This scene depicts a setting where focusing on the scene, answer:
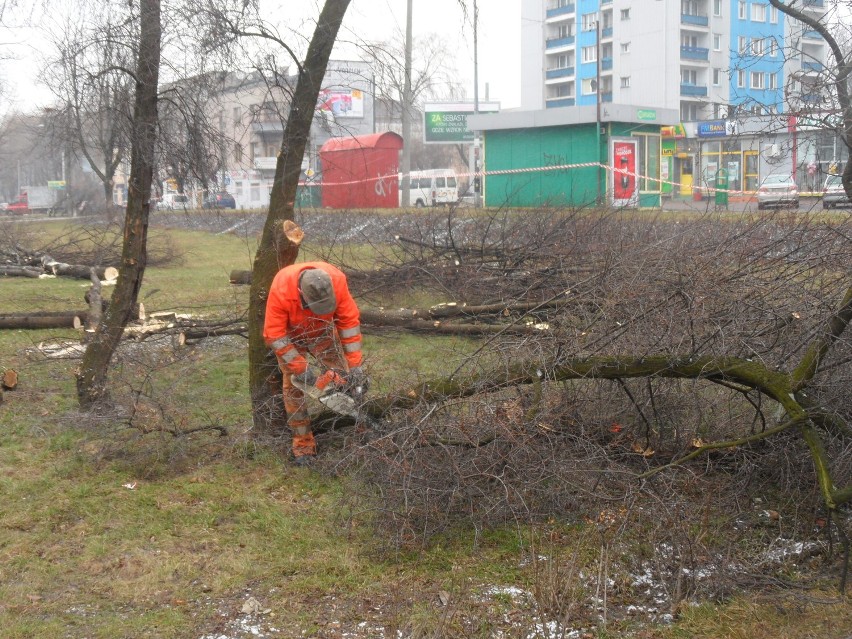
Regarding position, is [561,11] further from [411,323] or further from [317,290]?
[317,290]

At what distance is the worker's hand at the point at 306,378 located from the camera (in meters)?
5.64

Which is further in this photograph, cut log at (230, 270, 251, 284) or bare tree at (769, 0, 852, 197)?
cut log at (230, 270, 251, 284)

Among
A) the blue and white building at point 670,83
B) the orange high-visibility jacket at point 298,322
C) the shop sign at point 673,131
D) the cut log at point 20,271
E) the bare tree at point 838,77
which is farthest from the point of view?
the shop sign at point 673,131

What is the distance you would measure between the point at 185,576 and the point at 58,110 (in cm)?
455

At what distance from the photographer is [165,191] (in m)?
7.73

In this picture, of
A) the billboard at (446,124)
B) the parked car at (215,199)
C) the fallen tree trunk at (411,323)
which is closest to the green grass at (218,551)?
the parked car at (215,199)

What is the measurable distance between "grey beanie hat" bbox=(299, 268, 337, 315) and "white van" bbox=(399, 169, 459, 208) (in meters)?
28.3

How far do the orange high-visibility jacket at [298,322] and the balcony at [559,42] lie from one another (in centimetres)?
6461

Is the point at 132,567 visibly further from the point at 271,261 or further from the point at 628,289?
the point at 628,289

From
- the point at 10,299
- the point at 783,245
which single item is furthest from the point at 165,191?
the point at 10,299

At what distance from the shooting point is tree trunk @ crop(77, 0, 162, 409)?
21.2 ft

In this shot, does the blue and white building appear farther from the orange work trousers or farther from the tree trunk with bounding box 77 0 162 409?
the tree trunk with bounding box 77 0 162 409

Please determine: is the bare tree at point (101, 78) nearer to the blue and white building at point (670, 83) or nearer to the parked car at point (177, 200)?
the parked car at point (177, 200)

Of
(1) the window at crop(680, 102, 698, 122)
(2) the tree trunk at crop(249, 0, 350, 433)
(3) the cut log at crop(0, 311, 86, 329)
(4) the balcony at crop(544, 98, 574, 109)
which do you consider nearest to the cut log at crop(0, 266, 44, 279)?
(3) the cut log at crop(0, 311, 86, 329)
